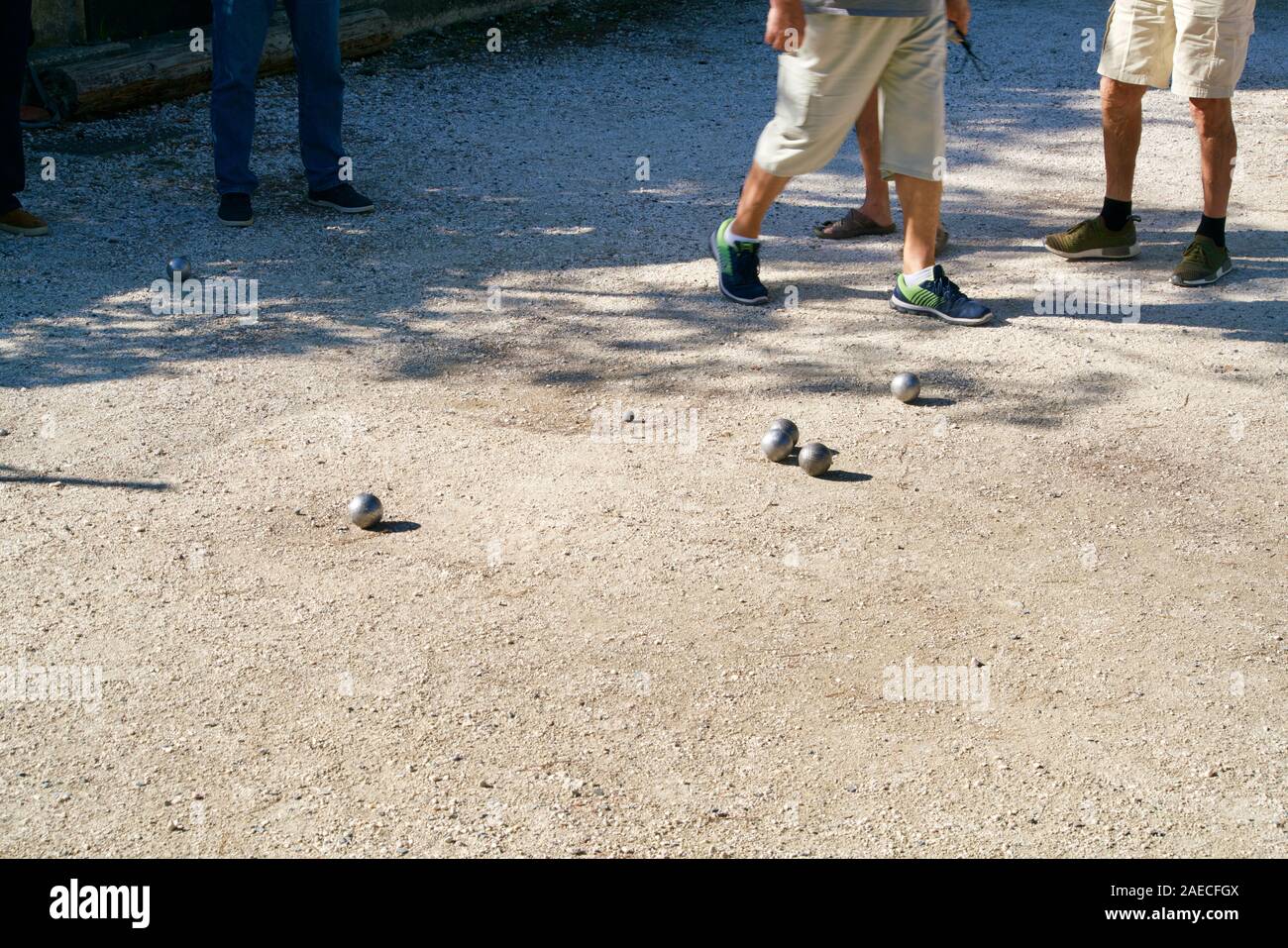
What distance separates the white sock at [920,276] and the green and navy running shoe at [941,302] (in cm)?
1

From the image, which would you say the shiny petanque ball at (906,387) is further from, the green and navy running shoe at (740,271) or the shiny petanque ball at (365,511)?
the shiny petanque ball at (365,511)

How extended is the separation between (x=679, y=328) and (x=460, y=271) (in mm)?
1218

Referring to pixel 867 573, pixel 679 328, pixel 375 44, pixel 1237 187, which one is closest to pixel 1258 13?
pixel 1237 187

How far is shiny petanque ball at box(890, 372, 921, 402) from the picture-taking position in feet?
17.7

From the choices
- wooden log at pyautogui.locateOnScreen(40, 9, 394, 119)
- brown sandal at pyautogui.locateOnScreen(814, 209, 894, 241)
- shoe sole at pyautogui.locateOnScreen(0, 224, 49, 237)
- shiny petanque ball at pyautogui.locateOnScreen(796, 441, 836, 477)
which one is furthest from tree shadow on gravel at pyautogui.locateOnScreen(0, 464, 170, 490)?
wooden log at pyautogui.locateOnScreen(40, 9, 394, 119)

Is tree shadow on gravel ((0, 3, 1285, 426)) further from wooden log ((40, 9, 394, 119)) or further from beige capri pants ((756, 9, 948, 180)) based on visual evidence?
beige capri pants ((756, 9, 948, 180))

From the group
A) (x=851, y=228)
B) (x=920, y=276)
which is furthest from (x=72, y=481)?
(x=851, y=228)

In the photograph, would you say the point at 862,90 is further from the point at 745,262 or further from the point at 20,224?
the point at 20,224

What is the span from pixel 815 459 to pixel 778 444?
157mm

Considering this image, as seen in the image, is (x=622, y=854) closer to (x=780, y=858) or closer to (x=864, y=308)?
(x=780, y=858)

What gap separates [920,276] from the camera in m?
6.20

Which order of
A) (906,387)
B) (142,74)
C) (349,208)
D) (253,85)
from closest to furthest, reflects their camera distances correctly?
(906,387) < (253,85) < (349,208) < (142,74)

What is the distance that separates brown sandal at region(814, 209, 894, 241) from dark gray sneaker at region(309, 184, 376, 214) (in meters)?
2.36

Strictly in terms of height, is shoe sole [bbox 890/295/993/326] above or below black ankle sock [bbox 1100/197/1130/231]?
below
